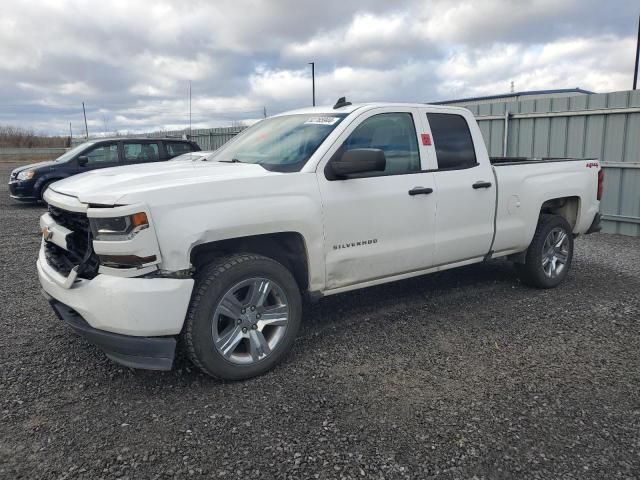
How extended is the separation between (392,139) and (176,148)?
32.1 feet

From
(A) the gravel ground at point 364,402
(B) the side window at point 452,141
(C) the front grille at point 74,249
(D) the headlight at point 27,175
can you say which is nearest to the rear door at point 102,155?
(D) the headlight at point 27,175

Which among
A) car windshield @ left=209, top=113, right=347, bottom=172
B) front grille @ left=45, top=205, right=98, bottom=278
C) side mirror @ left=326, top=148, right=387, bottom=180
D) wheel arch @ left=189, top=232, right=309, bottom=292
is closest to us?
front grille @ left=45, top=205, right=98, bottom=278

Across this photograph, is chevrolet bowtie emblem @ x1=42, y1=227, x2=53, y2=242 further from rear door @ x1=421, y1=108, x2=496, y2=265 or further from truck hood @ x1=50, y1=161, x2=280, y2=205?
rear door @ x1=421, y1=108, x2=496, y2=265

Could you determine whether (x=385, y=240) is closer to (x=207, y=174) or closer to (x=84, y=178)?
(x=207, y=174)

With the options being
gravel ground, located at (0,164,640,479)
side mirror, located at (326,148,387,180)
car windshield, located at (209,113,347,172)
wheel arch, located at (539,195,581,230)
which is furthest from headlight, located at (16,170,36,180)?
wheel arch, located at (539,195,581,230)

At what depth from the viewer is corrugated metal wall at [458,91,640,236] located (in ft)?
29.3

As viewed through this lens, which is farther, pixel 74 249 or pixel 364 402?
pixel 74 249

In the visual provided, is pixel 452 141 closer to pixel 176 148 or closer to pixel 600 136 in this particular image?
pixel 600 136

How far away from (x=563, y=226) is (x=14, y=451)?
17.4 feet

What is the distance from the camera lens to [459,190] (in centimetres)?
474

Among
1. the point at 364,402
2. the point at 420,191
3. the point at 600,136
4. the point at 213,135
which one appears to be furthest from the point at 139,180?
the point at 213,135

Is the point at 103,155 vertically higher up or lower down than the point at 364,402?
higher up

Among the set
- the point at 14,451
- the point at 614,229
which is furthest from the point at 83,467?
the point at 614,229

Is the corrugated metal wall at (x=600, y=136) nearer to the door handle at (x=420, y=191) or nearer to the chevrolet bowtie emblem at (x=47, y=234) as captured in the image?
the door handle at (x=420, y=191)
